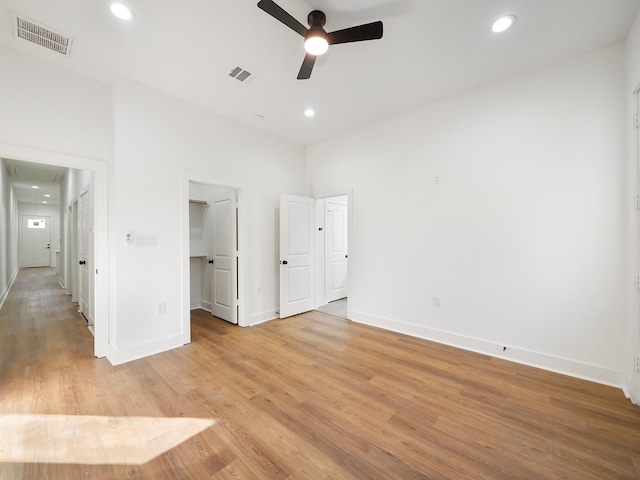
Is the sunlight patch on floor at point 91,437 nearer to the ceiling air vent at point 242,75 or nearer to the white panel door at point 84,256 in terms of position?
the white panel door at point 84,256

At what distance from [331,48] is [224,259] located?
331 cm

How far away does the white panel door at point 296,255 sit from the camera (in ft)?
14.3

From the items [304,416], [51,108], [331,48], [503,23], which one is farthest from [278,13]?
[304,416]

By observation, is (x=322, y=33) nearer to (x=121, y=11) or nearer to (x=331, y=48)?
(x=331, y=48)

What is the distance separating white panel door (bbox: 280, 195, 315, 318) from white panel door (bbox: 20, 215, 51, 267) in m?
13.5

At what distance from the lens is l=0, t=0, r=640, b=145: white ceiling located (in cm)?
203

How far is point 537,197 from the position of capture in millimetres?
2758

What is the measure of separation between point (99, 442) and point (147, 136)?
114 inches

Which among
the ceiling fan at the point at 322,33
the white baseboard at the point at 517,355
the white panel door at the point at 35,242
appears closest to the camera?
the ceiling fan at the point at 322,33

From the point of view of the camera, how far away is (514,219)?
2.89 meters

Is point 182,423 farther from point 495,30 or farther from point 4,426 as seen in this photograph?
point 495,30

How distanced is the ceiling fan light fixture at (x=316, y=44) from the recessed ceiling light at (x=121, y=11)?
4.48 feet

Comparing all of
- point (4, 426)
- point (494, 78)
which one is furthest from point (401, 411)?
A: point (494, 78)

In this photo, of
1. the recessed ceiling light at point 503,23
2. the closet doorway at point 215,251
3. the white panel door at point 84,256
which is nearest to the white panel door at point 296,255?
the closet doorway at point 215,251
